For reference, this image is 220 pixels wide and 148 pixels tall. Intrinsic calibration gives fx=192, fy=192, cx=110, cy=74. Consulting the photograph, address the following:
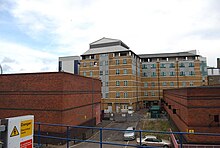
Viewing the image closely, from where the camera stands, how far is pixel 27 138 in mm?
7480

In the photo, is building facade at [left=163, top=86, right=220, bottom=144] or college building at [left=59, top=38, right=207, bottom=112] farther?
college building at [left=59, top=38, right=207, bottom=112]

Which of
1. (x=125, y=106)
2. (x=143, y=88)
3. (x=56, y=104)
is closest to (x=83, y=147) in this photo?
(x=56, y=104)

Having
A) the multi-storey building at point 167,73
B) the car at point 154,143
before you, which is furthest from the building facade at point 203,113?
the multi-storey building at point 167,73

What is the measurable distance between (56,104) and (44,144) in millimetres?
4403

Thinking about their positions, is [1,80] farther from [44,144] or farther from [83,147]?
[83,147]

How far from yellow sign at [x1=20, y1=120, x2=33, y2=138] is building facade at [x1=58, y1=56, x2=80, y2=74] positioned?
71955 mm

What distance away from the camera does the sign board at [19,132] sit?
6699mm

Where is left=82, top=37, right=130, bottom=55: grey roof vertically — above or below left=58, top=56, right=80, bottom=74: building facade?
Result: above

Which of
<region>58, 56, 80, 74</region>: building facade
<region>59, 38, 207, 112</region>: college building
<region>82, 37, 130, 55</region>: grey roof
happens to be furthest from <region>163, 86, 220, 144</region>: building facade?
<region>58, 56, 80, 74</region>: building facade

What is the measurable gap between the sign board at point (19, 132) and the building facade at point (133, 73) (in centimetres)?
4425

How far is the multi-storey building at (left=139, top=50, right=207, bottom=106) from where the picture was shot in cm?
5831

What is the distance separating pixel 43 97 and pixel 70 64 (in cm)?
5980

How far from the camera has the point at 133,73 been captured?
53.0 metres

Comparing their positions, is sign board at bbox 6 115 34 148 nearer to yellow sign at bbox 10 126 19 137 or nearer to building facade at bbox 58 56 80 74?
yellow sign at bbox 10 126 19 137
